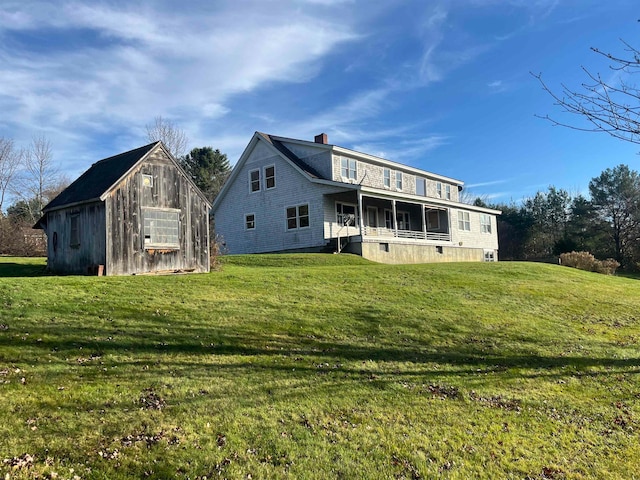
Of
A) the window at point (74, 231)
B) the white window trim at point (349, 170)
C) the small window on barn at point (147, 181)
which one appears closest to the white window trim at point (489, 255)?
the white window trim at point (349, 170)

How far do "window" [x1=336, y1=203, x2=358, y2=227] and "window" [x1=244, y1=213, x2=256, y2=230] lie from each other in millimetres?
5918

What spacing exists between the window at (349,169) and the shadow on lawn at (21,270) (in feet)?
57.6

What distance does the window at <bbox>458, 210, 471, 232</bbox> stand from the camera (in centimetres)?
3872

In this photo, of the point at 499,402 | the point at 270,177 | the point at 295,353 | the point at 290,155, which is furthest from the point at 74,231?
the point at 290,155

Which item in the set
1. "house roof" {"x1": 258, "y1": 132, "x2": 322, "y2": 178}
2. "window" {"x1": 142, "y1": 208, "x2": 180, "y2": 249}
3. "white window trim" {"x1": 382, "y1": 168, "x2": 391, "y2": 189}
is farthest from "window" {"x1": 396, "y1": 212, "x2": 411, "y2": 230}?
"window" {"x1": 142, "y1": 208, "x2": 180, "y2": 249}

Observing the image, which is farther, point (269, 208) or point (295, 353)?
point (269, 208)

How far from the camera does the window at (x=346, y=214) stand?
29.9 metres

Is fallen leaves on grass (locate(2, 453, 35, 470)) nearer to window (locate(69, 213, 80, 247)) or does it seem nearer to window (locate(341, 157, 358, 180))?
window (locate(69, 213, 80, 247))

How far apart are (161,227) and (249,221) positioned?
15.0 meters

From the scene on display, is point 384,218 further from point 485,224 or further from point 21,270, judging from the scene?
point 21,270

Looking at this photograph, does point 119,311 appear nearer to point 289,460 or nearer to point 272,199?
point 289,460

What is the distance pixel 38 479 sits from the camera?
4301mm

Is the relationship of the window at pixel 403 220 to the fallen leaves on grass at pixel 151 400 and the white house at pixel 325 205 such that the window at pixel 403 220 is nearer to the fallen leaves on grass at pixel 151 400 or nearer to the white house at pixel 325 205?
the white house at pixel 325 205

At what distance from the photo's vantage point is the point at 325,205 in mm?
28719
